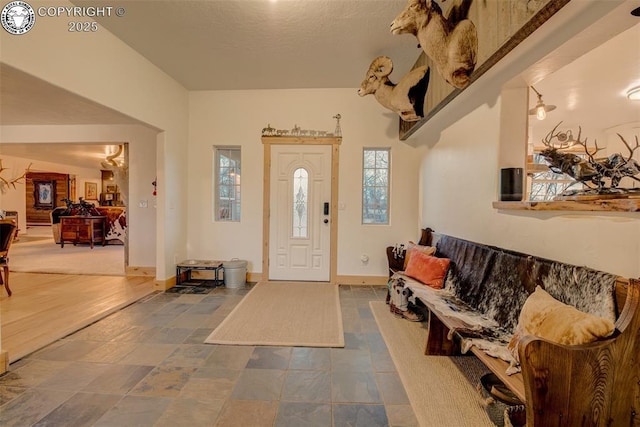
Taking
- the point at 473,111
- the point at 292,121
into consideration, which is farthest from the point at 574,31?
the point at 292,121

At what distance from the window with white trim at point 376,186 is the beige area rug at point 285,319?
1.27 m

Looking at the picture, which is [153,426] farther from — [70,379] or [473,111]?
[473,111]

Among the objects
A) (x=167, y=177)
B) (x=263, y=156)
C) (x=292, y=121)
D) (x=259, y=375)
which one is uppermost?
(x=292, y=121)

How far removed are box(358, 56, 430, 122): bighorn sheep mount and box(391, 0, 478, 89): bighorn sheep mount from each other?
2.69ft

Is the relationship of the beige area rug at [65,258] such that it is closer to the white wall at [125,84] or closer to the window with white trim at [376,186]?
the white wall at [125,84]

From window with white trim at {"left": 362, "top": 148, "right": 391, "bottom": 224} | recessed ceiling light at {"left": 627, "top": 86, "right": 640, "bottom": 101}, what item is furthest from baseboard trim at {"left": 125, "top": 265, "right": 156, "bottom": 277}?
recessed ceiling light at {"left": 627, "top": 86, "right": 640, "bottom": 101}

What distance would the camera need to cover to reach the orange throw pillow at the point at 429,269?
2.80 metres

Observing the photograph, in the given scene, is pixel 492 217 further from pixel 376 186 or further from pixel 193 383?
pixel 193 383

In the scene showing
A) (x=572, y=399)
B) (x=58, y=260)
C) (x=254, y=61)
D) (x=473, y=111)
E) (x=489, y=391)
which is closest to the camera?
(x=572, y=399)

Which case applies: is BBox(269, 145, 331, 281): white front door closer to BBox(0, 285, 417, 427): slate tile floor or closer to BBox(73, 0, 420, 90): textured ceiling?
BBox(73, 0, 420, 90): textured ceiling

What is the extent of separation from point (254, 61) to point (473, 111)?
256 centimetres

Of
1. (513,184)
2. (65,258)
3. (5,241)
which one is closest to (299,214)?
(513,184)

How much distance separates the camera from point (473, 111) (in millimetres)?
2596

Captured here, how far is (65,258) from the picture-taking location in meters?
5.81
